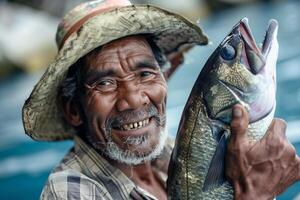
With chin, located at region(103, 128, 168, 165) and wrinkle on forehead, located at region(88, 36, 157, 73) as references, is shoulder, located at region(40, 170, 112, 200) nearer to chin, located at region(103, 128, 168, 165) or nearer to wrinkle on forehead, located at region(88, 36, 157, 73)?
chin, located at region(103, 128, 168, 165)

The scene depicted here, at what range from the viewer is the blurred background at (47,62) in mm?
9203

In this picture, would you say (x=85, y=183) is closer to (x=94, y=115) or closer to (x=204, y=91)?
(x=94, y=115)

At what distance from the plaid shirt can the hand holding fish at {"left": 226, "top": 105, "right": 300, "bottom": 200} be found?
595 mm

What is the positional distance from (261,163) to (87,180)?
745 mm

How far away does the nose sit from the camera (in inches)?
117

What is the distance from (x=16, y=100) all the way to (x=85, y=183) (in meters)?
12.7

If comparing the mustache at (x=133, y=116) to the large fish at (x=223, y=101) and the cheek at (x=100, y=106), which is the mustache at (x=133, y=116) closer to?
the cheek at (x=100, y=106)

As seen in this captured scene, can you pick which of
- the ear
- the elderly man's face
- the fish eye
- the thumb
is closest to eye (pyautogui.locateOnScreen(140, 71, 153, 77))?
the elderly man's face

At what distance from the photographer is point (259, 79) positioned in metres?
2.45

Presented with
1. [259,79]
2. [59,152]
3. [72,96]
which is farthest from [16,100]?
[259,79]

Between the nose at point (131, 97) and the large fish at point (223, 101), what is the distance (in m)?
0.39

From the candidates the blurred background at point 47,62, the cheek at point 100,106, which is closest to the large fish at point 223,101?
the cheek at point 100,106

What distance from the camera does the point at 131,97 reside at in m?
2.99

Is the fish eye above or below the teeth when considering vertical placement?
above
